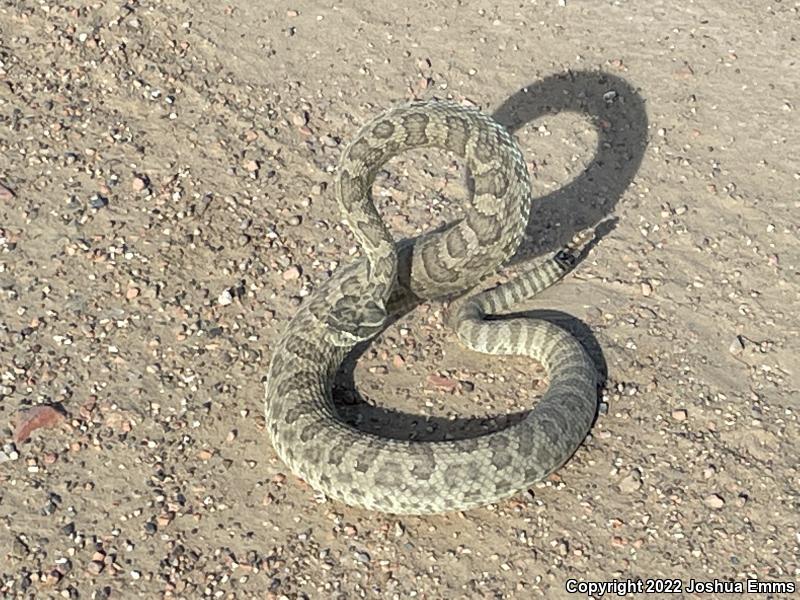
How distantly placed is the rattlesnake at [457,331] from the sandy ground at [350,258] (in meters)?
0.24

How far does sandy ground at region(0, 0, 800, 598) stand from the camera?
757 cm

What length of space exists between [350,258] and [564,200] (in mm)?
2068

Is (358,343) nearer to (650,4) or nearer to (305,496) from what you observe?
(305,496)

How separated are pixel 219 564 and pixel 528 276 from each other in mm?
3409

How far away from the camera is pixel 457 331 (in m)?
9.02

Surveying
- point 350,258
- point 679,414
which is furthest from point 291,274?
point 679,414

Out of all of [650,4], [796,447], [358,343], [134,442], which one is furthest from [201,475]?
[650,4]

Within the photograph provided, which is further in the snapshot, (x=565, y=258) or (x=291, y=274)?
(x=291, y=274)

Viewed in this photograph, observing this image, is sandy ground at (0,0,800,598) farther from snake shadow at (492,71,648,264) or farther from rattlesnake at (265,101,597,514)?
rattlesnake at (265,101,597,514)

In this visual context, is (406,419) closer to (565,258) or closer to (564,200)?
(565,258)

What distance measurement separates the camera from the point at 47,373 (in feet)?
28.0

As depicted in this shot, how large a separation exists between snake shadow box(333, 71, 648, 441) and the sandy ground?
0.03m

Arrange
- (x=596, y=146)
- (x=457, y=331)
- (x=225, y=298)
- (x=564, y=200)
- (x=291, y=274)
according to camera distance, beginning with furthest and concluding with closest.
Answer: (x=596, y=146) < (x=564, y=200) < (x=291, y=274) < (x=225, y=298) < (x=457, y=331)

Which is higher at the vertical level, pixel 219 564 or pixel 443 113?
pixel 443 113
